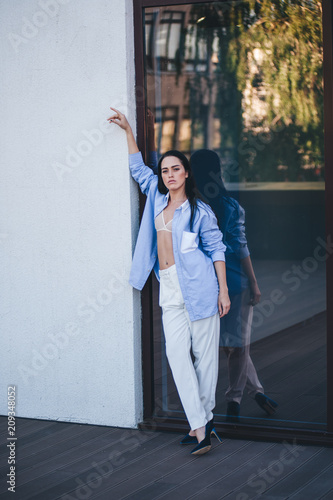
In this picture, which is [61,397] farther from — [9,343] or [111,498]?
[111,498]

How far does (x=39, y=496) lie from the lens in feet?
11.9

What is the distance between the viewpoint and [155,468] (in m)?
3.94

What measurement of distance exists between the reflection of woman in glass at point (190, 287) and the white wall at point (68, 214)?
39cm

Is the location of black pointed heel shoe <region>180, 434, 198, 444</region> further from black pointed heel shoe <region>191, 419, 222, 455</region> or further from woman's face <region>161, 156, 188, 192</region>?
woman's face <region>161, 156, 188, 192</region>

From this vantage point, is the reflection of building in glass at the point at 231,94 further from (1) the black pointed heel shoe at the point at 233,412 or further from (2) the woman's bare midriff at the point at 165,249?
(1) the black pointed heel shoe at the point at 233,412

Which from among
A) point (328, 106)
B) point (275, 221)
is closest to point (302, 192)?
point (275, 221)

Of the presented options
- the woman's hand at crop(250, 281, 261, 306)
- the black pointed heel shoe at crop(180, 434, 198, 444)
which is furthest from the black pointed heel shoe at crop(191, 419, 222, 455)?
the woman's hand at crop(250, 281, 261, 306)

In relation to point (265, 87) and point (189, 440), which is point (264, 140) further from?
point (189, 440)

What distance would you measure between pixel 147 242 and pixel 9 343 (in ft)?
4.57

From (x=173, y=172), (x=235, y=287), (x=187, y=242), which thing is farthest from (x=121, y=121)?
(x=235, y=287)

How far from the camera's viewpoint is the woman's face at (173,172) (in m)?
4.21

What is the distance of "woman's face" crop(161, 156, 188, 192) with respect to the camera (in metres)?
4.21

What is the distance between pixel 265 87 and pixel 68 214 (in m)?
1.60

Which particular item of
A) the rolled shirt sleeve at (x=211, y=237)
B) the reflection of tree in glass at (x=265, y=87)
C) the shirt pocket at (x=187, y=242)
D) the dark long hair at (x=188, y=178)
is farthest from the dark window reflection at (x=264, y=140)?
the shirt pocket at (x=187, y=242)
